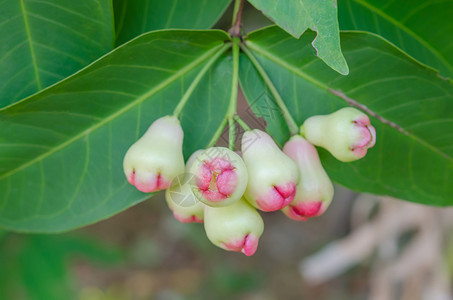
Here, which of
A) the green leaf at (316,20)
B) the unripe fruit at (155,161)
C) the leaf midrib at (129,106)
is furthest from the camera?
the leaf midrib at (129,106)

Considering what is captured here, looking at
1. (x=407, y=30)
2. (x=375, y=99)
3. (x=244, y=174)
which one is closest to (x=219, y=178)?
(x=244, y=174)

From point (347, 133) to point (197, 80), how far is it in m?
0.24

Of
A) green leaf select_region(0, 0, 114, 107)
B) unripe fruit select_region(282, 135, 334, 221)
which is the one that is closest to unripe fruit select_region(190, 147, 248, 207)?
unripe fruit select_region(282, 135, 334, 221)

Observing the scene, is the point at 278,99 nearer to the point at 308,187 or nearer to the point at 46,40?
the point at 308,187

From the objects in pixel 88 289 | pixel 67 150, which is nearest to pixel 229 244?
pixel 67 150

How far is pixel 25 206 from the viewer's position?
857 mm

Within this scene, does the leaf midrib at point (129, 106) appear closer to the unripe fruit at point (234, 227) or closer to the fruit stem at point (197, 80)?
the fruit stem at point (197, 80)

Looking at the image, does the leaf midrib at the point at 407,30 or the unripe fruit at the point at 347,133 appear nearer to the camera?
the unripe fruit at the point at 347,133

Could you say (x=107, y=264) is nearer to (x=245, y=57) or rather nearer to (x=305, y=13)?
(x=245, y=57)

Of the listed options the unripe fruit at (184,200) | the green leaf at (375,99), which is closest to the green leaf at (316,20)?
the green leaf at (375,99)

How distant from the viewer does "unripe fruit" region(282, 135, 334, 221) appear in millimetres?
745

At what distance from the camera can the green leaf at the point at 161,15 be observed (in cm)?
86

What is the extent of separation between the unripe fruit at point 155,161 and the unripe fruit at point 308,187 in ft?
0.57

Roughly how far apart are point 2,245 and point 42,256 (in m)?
0.16
